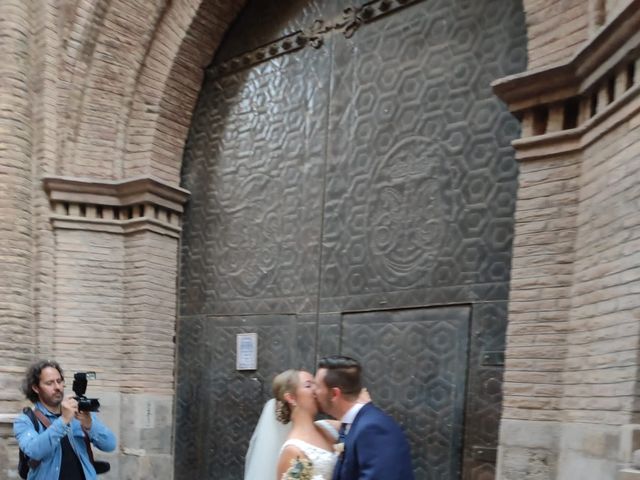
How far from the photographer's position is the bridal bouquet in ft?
7.75

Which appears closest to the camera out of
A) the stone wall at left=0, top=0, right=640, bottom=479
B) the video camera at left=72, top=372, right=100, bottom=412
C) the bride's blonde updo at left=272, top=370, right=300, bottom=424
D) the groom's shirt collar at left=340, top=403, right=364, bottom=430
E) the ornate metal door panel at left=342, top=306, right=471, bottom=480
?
the groom's shirt collar at left=340, top=403, right=364, bottom=430

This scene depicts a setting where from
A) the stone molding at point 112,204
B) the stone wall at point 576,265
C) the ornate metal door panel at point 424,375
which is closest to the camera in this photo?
the stone wall at point 576,265

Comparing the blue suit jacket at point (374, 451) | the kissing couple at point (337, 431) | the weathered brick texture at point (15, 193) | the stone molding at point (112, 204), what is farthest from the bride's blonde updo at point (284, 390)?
the weathered brick texture at point (15, 193)

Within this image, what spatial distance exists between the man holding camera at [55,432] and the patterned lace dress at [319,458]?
48.9 inches

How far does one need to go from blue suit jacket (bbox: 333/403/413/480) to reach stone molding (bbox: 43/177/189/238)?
345 centimetres

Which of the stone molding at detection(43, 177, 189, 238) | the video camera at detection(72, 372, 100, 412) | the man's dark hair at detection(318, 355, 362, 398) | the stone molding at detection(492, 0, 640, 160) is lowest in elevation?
the video camera at detection(72, 372, 100, 412)

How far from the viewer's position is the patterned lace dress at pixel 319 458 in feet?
7.89

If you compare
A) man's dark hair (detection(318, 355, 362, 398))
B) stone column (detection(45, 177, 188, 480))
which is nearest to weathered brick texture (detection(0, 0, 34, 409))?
stone column (detection(45, 177, 188, 480))

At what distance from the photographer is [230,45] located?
5.46 metres

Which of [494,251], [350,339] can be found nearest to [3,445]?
[350,339]

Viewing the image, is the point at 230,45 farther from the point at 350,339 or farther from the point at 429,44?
the point at 350,339

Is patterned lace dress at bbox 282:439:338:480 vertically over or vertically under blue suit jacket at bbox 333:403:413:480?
under

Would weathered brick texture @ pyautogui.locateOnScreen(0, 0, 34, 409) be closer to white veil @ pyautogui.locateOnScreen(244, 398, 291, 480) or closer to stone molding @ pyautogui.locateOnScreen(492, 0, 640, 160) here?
white veil @ pyautogui.locateOnScreen(244, 398, 291, 480)

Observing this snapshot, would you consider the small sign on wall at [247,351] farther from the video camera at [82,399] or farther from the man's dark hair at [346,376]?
the man's dark hair at [346,376]
